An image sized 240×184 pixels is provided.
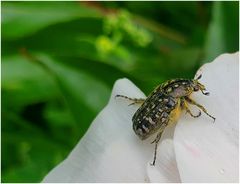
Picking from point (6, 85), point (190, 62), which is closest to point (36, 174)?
point (6, 85)

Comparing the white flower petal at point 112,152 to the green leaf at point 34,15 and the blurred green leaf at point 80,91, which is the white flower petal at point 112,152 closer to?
the blurred green leaf at point 80,91

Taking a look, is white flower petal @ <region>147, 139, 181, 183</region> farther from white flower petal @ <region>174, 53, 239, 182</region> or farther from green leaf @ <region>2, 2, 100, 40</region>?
green leaf @ <region>2, 2, 100, 40</region>

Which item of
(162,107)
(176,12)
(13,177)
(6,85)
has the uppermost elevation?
(162,107)

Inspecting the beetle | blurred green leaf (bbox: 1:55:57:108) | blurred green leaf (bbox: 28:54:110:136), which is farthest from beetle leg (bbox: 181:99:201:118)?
blurred green leaf (bbox: 1:55:57:108)

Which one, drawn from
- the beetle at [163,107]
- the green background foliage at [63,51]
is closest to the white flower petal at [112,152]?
the beetle at [163,107]

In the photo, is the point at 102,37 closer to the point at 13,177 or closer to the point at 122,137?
the point at 13,177

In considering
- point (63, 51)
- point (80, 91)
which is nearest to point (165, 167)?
point (80, 91)

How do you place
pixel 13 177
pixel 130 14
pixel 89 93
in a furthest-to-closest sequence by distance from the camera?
pixel 130 14 → pixel 13 177 → pixel 89 93

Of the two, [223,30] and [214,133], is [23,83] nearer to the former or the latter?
[223,30]
